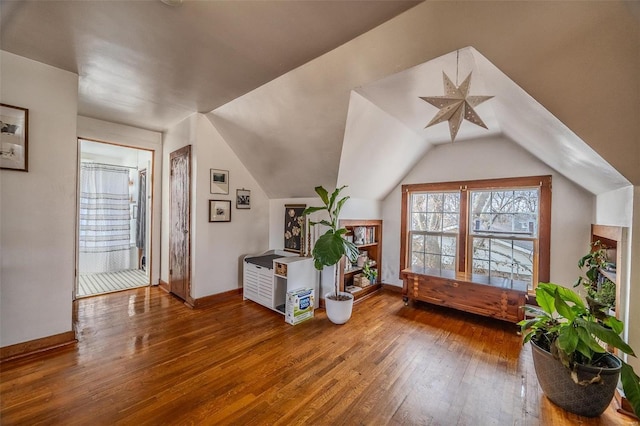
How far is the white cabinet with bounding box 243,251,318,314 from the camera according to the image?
3199mm

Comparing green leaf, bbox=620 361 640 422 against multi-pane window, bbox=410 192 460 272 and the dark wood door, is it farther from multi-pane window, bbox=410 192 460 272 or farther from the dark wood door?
the dark wood door

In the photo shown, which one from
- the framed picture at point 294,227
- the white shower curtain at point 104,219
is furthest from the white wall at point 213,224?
the white shower curtain at point 104,219

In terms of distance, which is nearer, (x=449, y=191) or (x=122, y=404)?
(x=122, y=404)

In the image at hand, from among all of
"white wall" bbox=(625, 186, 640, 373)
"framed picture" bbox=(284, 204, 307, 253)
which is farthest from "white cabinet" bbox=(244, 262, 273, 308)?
"white wall" bbox=(625, 186, 640, 373)

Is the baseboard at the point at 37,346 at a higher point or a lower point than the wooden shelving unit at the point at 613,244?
lower

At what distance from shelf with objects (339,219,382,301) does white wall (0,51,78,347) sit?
301cm

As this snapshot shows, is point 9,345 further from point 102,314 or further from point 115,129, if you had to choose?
point 115,129

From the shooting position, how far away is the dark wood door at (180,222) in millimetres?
3566

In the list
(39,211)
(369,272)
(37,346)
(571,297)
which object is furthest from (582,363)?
(39,211)

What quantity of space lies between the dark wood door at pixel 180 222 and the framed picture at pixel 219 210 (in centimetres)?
30

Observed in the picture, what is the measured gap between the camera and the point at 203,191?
3.54 meters

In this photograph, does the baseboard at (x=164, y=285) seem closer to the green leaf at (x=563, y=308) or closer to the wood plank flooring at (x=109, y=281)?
the wood plank flooring at (x=109, y=281)

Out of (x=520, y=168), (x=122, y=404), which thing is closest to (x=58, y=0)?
(x=122, y=404)

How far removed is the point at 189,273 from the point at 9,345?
1.62 meters
